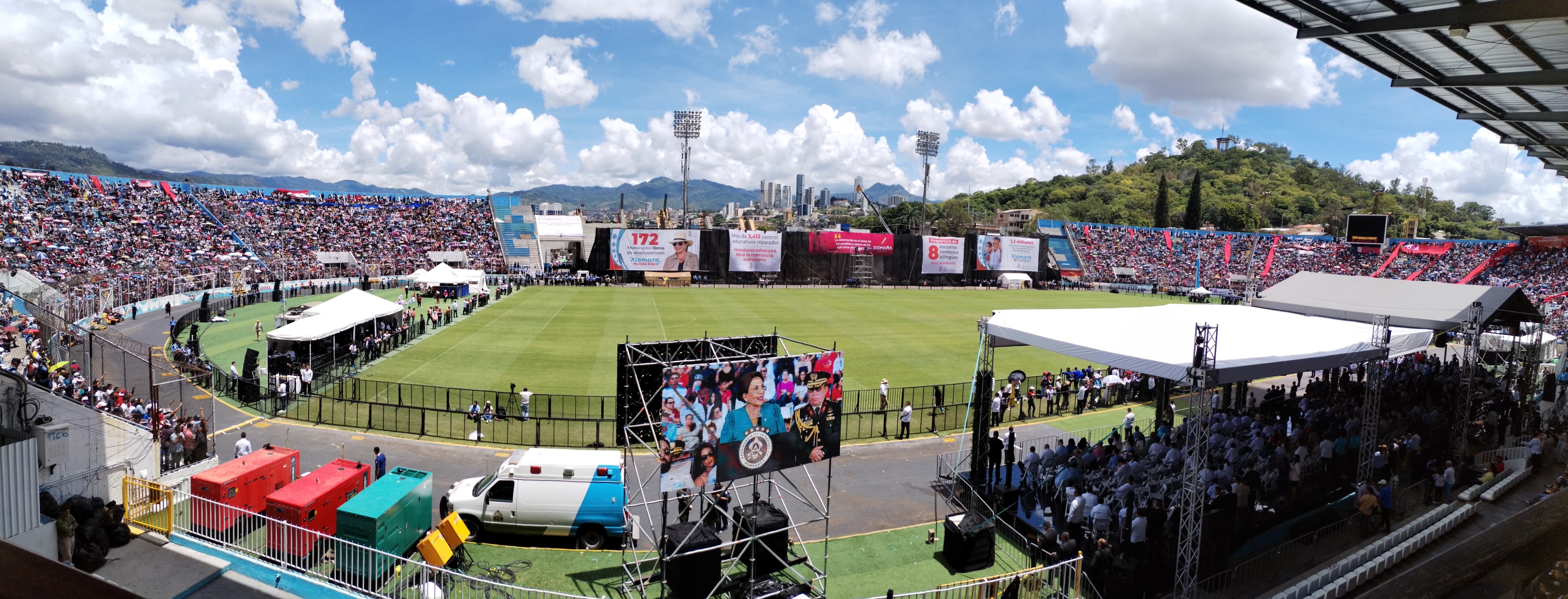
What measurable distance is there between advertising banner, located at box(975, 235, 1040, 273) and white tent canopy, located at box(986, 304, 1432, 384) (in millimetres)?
60854

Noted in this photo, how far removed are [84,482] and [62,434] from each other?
99 centimetres

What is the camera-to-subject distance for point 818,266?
74812mm

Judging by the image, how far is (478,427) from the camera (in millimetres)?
18734

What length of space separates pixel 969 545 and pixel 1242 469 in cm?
596

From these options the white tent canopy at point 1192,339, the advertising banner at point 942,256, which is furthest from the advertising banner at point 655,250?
the white tent canopy at point 1192,339

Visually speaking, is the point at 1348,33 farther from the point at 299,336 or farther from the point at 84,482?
the point at 299,336

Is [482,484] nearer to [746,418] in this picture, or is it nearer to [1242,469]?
[746,418]

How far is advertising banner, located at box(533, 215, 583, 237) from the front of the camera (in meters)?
78.5

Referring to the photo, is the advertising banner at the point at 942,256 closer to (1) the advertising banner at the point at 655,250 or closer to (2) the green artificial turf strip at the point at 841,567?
(1) the advertising banner at the point at 655,250

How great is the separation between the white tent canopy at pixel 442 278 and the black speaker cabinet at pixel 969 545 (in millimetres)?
38342

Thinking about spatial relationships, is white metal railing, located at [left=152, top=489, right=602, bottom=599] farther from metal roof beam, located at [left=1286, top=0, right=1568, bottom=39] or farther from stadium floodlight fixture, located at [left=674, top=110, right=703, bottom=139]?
stadium floodlight fixture, located at [left=674, top=110, right=703, bottom=139]

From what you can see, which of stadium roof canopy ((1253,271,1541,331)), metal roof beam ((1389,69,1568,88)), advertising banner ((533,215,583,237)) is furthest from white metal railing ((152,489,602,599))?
advertising banner ((533,215,583,237))

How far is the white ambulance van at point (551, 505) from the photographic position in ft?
41.0

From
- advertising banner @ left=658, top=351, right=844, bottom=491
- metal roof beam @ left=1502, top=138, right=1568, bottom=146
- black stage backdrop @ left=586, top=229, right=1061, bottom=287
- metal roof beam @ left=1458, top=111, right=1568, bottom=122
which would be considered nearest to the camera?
advertising banner @ left=658, top=351, right=844, bottom=491
